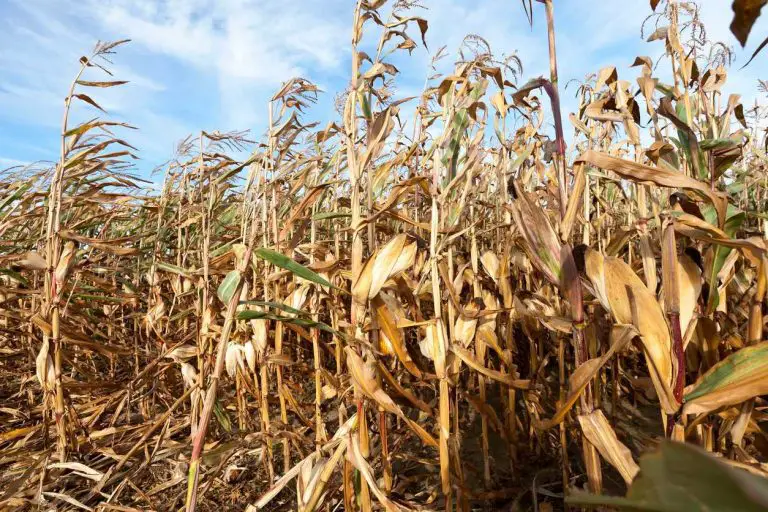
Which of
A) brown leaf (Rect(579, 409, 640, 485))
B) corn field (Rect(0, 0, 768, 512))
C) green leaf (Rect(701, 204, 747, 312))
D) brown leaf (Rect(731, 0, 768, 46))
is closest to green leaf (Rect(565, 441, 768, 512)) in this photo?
corn field (Rect(0, 0, 768, 512))

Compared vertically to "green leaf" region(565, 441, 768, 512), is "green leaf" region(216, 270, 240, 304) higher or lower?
higher

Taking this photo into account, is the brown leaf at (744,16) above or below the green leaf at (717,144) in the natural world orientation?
below

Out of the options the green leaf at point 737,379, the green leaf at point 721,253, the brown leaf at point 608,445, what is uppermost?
the green leaf at point 721,253

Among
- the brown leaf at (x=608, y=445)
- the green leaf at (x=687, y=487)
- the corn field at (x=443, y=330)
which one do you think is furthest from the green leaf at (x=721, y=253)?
the green leaf at (x=687, y=487)

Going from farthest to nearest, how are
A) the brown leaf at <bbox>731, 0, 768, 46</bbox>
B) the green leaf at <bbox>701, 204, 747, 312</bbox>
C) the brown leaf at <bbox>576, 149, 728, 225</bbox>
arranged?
1. the green leaf at <bbox>701, 204, 747, 312</bbox>
2. the brown leaf at <bbox>576, 149, 728, 225</bbox>
3. the brown leaf at <bbox>731, 0, 768, 46</bbox>

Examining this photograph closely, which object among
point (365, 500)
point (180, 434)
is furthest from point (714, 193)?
point (180, 434)

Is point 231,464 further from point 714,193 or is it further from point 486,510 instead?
point 714,193

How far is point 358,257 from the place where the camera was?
1.38m

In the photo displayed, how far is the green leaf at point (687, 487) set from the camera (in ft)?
0.92

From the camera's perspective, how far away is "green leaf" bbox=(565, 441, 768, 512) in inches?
11.0

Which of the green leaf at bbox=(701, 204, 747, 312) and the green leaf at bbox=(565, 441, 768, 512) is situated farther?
the green leaf at bbox=(701, 204, 747, 312)

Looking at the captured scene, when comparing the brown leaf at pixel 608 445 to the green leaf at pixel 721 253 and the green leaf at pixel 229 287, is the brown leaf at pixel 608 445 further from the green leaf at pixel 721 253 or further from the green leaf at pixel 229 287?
the green leaf at pixel 229 287

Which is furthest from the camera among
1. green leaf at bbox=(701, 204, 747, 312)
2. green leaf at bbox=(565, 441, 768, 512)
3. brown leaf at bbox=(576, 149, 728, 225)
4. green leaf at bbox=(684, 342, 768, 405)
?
green leaf at bbox=(701, 204, 747, 312)

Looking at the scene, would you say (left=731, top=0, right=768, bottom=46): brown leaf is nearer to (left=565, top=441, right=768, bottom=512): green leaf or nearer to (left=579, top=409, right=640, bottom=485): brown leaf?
(left=565, top=441, right=768, bottom=512): green leaf
